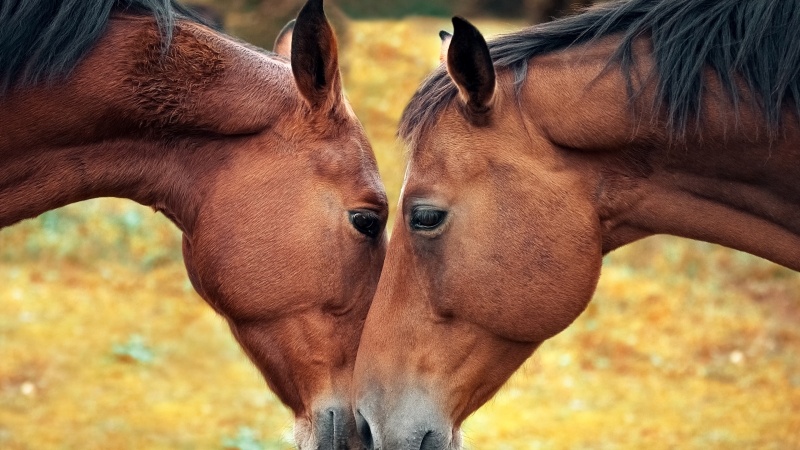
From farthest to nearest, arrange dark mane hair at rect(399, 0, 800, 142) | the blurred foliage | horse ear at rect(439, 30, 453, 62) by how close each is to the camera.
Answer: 1. the blurred foliage
2. horse ear at rect(439, 30, 453, 62)
3. dark mane hair at rect(399, 0, 800, 142)

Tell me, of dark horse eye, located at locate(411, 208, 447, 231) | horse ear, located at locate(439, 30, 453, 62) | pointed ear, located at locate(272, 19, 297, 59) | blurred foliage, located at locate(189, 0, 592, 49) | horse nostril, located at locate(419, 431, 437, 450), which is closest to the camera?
dark horse eye, located at locate(411, 208, 447, 231)

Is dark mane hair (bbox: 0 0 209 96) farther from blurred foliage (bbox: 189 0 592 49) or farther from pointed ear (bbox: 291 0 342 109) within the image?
blurred foliage (bbox: 189 0 592 49)

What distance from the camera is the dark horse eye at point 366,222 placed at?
3587 millimetres

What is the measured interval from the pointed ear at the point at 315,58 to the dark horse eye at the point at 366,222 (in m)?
0.44

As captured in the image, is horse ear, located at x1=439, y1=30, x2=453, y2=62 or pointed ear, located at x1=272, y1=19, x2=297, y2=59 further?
pointed ear, located at x1=272, y1=19, x2=297, y2=59

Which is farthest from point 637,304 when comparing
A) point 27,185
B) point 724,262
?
point 27,185

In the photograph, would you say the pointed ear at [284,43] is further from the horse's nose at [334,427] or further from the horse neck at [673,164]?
the horse's nose at [334,427]

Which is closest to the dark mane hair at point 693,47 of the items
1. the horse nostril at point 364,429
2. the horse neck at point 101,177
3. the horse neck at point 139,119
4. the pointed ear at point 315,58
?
the pointed ear at point 315,58

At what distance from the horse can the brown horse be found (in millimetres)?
205

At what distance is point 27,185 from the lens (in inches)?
137

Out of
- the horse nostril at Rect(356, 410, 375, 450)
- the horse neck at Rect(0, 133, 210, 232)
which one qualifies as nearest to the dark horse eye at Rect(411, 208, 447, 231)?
the horse nostril at Rect(356, 410, 375, 450)

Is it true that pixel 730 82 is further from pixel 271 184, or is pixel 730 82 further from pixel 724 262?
pixel 724 262

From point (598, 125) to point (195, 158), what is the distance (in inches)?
60.9

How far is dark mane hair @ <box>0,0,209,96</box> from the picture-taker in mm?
3170
